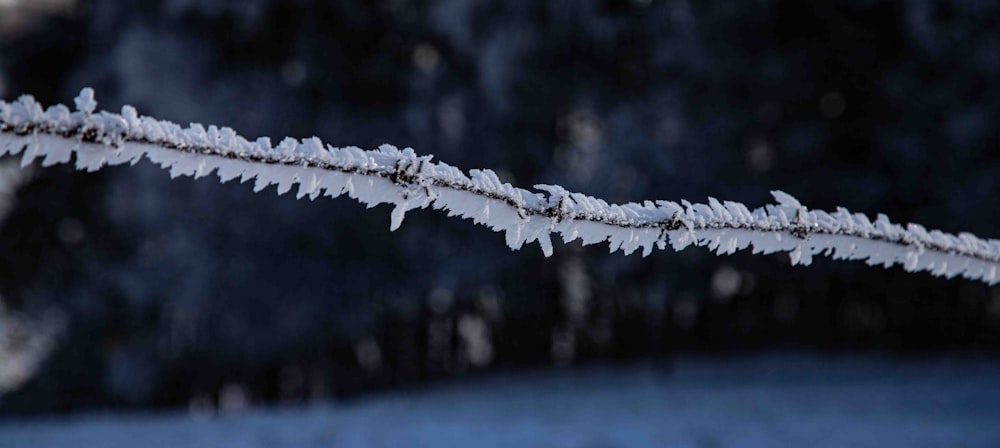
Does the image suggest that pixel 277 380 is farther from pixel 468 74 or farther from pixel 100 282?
pixel 468 74

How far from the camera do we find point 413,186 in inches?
35.2

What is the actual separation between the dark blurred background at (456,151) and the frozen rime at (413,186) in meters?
6.46

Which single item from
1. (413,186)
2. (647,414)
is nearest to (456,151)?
(647,414)

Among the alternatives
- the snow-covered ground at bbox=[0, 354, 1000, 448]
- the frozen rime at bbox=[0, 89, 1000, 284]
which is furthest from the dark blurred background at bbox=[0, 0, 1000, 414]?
the frozen rime at bbox=[0, 89, 1000, 284]

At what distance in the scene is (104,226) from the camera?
30.0 feet

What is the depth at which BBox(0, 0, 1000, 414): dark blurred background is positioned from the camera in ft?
26.7

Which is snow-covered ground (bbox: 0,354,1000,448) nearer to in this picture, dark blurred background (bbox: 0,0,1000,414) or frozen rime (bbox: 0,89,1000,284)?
dark blurred background (bbox: 0,0,1000,414)

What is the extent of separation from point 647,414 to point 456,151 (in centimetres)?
338

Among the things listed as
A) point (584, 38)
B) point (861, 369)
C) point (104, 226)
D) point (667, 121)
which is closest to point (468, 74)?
point (584, 38)

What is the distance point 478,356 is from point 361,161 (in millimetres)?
10103

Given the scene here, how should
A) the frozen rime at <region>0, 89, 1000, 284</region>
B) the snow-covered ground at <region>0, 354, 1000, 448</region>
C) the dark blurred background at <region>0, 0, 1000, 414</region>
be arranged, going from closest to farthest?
the frozen rime at <region>0, 89, 1000, 284</region>, the snow-covered ground at <region>0, 354, 1000, 448</region>, the dark blurred background at <region>0, 0, 1000, 414</region>

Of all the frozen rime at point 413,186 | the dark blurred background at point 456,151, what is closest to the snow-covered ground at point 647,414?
the dark blurred background at point 456,151

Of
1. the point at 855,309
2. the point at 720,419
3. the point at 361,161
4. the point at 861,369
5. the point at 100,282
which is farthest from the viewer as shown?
the point at 855,309

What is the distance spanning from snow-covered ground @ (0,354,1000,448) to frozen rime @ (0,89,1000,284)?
15.2ft
